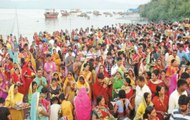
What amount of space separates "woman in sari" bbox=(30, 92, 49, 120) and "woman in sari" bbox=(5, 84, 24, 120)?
0.71m

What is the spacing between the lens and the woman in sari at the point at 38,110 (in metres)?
6.27

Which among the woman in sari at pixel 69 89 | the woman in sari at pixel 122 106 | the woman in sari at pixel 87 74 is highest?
the woman in sari at pixel 87 74

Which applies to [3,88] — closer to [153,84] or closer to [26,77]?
[26,77]

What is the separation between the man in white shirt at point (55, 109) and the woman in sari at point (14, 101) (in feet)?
2.91

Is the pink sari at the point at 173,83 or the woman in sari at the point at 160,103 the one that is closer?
the woman in sari at the point at 160,103

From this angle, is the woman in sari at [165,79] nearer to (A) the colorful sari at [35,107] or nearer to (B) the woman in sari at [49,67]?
(A) the colorful sari at [35,107]

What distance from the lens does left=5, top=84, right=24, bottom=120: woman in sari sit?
6832 mm

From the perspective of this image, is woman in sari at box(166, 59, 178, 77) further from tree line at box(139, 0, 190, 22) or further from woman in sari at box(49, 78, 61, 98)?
tree line at box(139, 0, 190, 22)

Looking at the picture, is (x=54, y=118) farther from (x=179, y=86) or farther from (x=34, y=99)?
(x=179, y=86)

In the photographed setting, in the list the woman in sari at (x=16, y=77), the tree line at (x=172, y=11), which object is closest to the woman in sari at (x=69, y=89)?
the woman in sari at (x=16, y=77)

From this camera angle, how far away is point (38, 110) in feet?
20.6

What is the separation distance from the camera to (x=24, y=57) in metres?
11.2

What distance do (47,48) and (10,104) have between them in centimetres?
675

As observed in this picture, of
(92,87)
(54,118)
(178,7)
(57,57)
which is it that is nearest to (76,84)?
(92,87)
